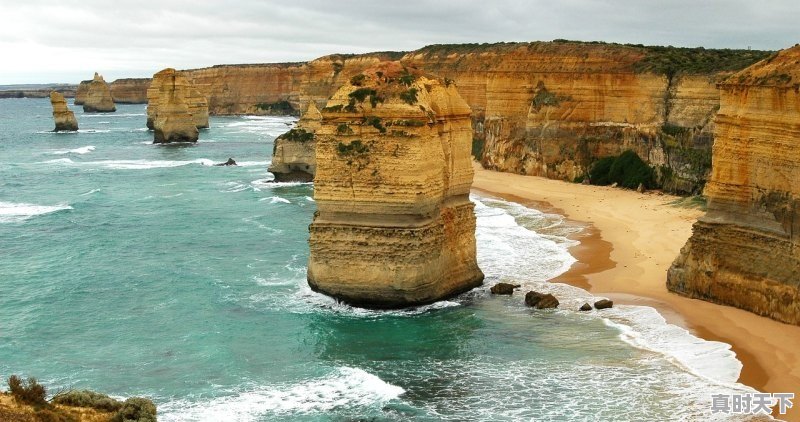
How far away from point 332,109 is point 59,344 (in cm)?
970

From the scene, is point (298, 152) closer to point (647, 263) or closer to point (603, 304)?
point (647, 263)

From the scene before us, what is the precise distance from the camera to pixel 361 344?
21359 millimetres

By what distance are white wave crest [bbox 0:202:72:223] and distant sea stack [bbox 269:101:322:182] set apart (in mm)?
12463

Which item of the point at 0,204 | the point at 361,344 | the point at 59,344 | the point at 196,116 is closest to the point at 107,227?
the point at 0,204

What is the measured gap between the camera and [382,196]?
23.8m

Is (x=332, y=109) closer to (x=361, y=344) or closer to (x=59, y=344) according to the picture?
(x=361, y=344)

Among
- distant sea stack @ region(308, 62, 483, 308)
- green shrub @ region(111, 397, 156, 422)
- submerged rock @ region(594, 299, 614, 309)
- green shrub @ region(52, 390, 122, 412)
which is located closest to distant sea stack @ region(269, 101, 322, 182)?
distant sea stack @ region(308, 62, 483, 308)

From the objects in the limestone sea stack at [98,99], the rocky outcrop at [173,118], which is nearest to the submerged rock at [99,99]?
the limestone sea stack at [98,99]

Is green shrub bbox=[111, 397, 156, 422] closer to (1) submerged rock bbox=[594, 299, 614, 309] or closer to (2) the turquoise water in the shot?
(2) the turquoise water

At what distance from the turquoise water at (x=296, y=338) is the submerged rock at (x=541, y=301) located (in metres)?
0.36

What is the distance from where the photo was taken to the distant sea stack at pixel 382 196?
23656 mm

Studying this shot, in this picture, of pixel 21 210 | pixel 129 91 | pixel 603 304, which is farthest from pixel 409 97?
pixel 129 91

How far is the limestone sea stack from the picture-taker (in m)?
148

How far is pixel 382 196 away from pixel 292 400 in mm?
7715
